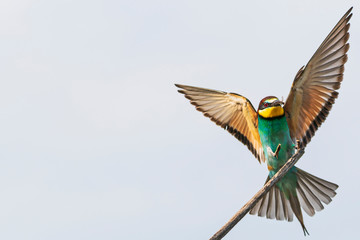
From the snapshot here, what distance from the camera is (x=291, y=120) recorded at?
5879 mm

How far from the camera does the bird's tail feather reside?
234 inches

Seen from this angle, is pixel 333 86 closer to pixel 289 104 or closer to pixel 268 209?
pixel 289 104

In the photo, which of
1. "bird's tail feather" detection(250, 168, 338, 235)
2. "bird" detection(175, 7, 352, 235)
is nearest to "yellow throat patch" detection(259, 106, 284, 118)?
"bird" detection(175, 7, 352, 235)

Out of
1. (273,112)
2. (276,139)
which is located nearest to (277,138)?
(276,139)

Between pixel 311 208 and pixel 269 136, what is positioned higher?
pixel 269 136

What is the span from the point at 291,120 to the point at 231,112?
1.94 feet


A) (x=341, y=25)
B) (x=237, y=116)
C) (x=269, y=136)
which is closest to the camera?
(x=341, y=25)

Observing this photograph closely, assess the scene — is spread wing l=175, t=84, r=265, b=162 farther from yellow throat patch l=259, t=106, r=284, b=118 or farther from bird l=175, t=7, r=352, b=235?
yellow throat patch l=259, t=106, r=284, b=118

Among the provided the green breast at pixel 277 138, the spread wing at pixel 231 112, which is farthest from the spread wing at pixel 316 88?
the spread wing at pixel 231 112

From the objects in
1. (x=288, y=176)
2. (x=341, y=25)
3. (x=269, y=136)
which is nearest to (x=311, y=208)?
(x=288, y=176)

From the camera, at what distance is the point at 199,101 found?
628cm

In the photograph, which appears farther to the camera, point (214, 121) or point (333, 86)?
point (214, 121)

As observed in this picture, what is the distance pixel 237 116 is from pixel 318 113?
79 cm

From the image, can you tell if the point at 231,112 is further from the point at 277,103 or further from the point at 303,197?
the point at 303,197
